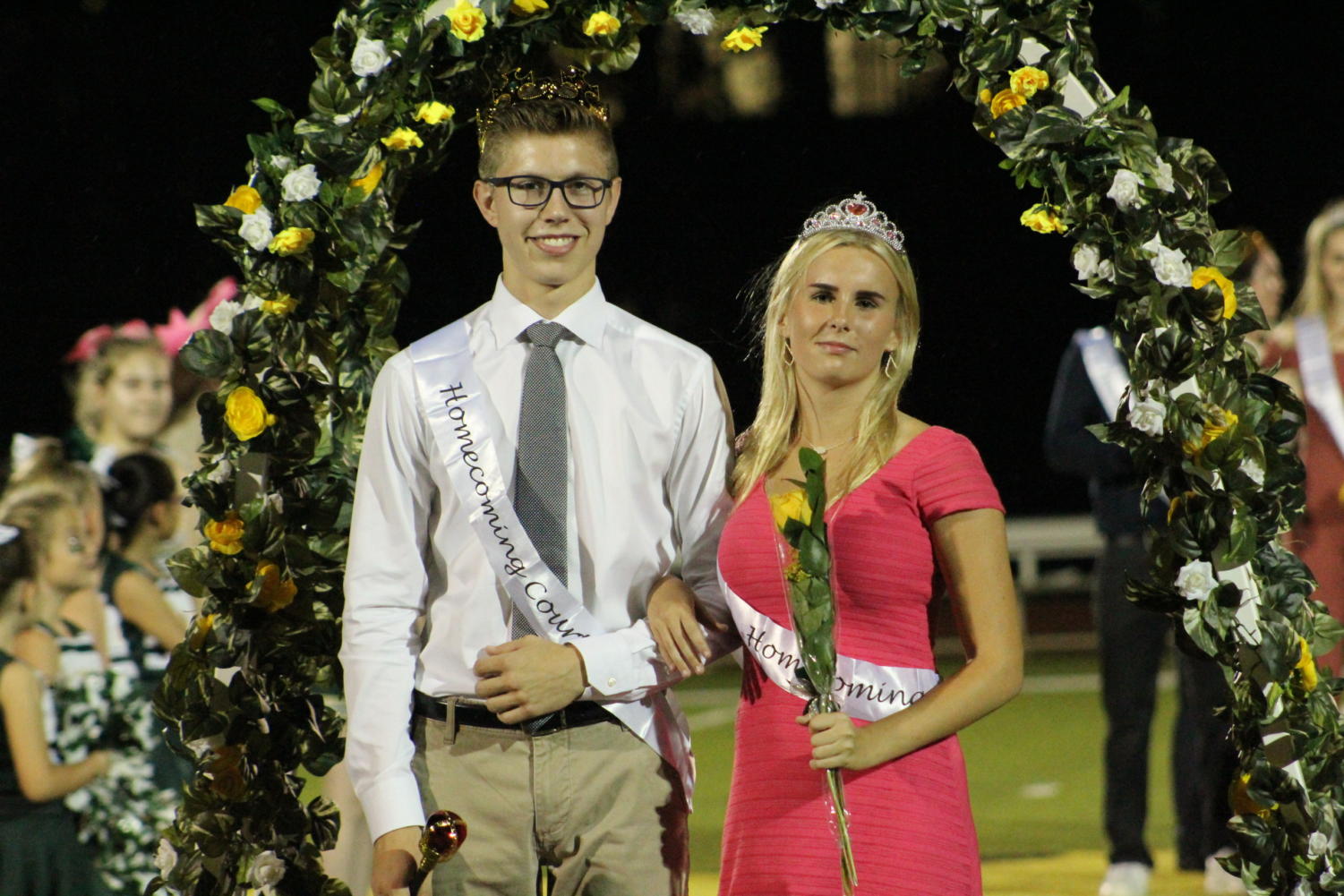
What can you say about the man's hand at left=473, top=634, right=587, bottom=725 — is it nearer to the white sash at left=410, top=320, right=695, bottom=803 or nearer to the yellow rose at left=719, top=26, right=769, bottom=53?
the white sash at left=410, top=320, right=695, bottom=803

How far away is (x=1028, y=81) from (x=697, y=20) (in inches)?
22.4

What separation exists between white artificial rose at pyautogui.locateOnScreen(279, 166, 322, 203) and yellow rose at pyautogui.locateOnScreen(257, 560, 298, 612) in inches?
24.6

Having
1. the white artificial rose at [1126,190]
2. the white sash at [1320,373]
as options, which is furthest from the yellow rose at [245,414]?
the white sash at [1320,373]

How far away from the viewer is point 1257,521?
8.46 feet

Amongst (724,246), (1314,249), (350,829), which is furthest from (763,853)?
(724,246)

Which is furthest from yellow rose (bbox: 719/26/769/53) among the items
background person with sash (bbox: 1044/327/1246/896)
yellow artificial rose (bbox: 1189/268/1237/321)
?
background person with sash (bbox: 1044/327/1246/896)

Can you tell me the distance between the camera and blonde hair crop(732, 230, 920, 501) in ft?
8.14

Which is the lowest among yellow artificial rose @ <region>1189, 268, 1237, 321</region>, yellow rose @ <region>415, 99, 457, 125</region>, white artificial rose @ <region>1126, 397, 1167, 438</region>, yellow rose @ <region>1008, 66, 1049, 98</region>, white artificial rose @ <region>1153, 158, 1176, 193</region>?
white artificial rose @ <region>1126, 397, 1167, 438</region>

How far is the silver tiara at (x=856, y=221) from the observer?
258 centimetres

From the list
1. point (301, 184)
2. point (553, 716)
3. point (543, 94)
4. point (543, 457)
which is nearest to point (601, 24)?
point (543, 94)

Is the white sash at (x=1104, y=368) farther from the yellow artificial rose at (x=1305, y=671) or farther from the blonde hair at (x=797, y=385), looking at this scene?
the blonde hair at (x=797, y=385)

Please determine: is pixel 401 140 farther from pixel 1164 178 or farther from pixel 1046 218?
pixel 1164 178

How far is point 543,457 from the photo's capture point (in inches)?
95.8

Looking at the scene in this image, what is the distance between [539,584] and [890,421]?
60 centimetres
